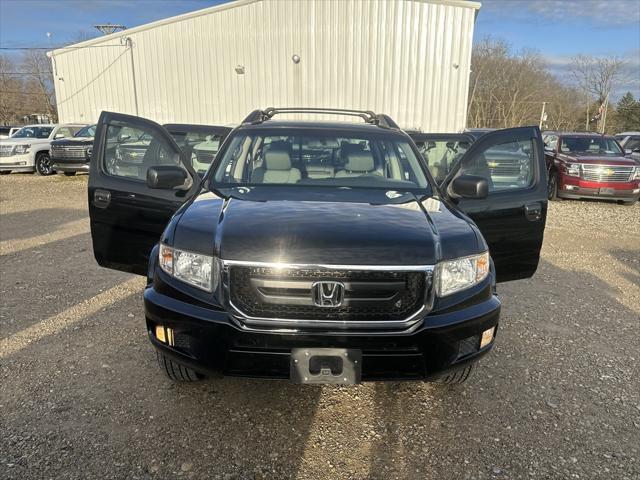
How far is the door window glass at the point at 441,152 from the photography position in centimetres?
583

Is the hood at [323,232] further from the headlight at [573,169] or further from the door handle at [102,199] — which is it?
the headlight at [573,169]

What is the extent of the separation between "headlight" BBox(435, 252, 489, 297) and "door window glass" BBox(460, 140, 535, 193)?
124 cm

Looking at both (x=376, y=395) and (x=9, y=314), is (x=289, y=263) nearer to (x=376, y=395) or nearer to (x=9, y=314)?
(x=376, y=395)

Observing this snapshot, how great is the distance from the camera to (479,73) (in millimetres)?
49688

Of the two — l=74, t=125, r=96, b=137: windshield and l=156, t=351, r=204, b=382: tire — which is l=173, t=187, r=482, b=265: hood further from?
l=74, t=125, r=96, b=137: windshield

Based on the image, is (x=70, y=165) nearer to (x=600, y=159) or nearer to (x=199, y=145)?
(x=199, y=145)

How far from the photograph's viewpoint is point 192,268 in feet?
7.87

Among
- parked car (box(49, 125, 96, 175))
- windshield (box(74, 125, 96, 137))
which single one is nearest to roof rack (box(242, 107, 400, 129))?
parked car (box(49, 125, 96, 175))

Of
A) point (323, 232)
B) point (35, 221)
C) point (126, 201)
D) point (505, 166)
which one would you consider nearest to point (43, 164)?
point (35, 221)

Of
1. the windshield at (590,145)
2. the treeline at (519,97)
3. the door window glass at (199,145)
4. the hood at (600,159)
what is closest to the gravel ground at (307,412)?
the door window glass at (199,145)

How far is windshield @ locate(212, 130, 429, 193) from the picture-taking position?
11.3 feet

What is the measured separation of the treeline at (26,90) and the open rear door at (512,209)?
6361 centimetres

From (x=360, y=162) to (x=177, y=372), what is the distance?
1.98m

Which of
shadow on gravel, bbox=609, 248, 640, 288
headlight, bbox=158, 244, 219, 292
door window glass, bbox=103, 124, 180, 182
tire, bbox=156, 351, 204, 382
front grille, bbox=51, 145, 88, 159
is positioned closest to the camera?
headlight, bbox=158, 244, 219, 292
